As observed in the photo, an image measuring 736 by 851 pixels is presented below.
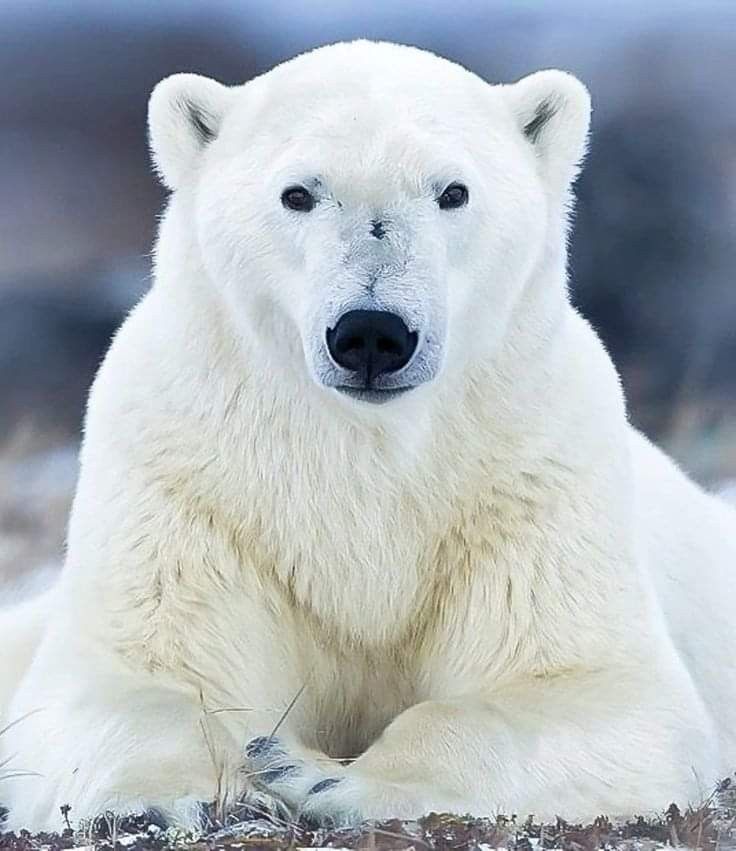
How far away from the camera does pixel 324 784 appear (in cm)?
289

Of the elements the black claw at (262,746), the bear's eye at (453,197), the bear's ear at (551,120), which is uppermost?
the bear's ear at (551,120)

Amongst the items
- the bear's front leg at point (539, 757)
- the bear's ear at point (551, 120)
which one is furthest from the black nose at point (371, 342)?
the bear's ear at point (551, 120)

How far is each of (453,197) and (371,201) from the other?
16 centimetres

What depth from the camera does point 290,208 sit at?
313cm

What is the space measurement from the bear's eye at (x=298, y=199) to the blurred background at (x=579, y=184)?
3.57 metres

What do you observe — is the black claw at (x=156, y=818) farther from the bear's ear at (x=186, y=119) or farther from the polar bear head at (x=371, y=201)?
the bear's ear at (x=186, y=119)

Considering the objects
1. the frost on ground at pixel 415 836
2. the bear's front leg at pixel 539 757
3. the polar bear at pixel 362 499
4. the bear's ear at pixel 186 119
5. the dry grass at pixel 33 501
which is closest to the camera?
the frost on ground at pixel 415 836

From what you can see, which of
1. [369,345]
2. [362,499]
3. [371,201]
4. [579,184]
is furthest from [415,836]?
[579,184]

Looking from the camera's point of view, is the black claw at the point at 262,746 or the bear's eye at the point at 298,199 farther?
the bear's eye at the point at 298,199

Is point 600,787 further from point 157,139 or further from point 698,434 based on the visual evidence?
point 698,434

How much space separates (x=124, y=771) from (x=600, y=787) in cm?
74

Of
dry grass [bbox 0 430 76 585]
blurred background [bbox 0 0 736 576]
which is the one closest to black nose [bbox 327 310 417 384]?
dry grass [bbox 0 430 76 585]

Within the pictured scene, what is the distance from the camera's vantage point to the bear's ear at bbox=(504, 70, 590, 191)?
344 centimetres

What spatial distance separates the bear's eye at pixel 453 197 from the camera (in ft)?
10.2
